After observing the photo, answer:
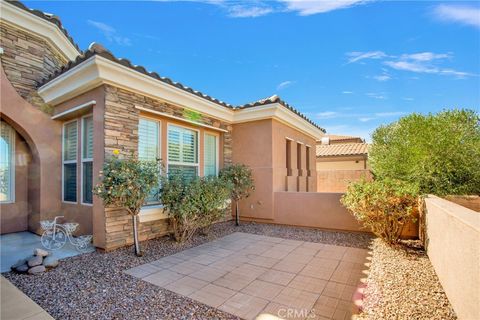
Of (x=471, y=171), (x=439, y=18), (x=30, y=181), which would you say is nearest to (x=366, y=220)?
(x=471, y=171)

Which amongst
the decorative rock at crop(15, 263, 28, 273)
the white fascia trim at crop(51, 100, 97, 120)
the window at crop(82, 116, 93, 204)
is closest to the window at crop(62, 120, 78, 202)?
the white fascia trim at crop(51, 100, 97, 120)

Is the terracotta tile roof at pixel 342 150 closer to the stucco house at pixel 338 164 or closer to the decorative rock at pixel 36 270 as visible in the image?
the stucco house at pixel 338 164

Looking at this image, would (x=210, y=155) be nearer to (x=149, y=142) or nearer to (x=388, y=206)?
(x=149, y=142)

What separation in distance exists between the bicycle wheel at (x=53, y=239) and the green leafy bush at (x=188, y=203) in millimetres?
2787

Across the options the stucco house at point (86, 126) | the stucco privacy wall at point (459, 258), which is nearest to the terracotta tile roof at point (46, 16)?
the stucco house at point (86, 126)

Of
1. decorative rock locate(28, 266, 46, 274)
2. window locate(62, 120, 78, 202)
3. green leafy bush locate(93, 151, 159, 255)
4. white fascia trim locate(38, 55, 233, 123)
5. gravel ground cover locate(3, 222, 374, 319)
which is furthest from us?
window locate(62, 120, 78, 202)

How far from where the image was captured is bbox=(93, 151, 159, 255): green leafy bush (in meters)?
5.28

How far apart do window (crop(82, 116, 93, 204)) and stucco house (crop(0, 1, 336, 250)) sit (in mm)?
28

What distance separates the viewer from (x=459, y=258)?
2.96m

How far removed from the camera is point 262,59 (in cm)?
1183

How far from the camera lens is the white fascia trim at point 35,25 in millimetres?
6846

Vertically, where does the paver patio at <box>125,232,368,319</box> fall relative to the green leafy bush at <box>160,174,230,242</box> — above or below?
below

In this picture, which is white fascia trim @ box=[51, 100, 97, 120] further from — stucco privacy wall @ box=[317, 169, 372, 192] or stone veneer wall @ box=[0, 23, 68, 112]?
stucco privacy wall @ box=[317, 169, 372, 192]

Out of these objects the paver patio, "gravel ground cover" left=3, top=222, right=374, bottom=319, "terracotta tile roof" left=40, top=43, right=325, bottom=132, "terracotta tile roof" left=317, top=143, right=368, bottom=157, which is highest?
"terracotta tile roof" left=40, top=43, right=325, bottom=132
